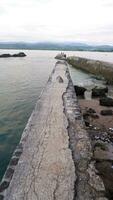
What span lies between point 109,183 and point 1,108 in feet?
38.3

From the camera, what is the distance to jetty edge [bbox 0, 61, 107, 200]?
7.16 metres

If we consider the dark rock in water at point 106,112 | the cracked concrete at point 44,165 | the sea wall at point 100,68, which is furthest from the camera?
the sea wall at point 100,68

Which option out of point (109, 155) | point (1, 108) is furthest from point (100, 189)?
point (1, 108)

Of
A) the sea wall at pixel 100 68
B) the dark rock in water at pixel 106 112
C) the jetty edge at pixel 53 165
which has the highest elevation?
the jetty edge at pixel 53 165

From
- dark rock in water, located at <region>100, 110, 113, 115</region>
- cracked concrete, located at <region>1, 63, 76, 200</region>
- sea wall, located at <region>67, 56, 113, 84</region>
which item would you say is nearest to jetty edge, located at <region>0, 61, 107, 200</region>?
cracked concrete, located at <region>1, 63, 76, 200</region>

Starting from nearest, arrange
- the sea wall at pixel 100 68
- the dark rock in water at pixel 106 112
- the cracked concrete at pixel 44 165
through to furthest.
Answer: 1. the cracked concrete at pixel 44 165
2. the dark rock in water at pixel 106 112
3. the sea wall at pixel 100 68

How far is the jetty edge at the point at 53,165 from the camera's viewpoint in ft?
23.5

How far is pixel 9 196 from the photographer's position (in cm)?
698

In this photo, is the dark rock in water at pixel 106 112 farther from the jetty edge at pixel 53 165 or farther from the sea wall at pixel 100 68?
the sea wall at pixel 100 68

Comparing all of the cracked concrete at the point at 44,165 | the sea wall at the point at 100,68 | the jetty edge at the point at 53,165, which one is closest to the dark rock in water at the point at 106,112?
the jetty edge at the point at 53,165

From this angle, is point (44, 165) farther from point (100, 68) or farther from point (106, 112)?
point (100, 68)

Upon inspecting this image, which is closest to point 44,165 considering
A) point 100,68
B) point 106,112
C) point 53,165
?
point 53,165

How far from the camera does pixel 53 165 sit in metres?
8.58

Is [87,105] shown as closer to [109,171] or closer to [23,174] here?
[109,171]
